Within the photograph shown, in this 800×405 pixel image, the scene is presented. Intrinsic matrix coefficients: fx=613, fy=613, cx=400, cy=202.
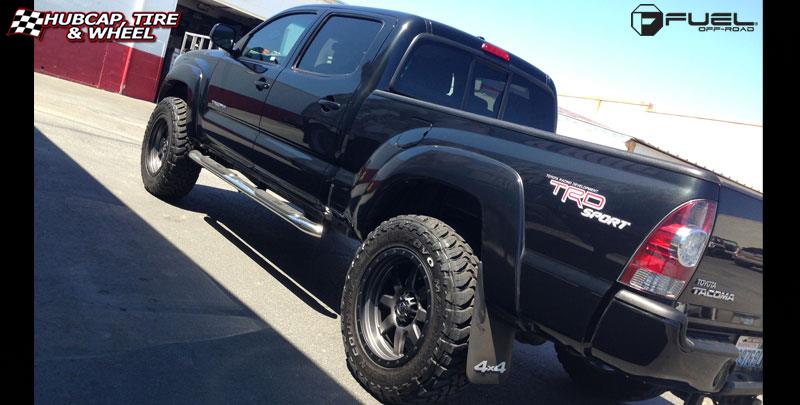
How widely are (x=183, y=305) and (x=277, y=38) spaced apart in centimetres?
246

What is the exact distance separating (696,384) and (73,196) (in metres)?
4.70

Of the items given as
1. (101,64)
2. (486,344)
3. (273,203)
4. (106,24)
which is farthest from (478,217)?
(106,24)

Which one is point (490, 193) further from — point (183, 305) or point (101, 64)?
point (101, 64)

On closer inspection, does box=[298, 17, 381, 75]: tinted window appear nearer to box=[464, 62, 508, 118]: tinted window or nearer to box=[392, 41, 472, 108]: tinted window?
box=[392, 41, 472, 108]: tinted window

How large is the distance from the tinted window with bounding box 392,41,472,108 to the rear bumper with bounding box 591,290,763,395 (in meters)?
2.04

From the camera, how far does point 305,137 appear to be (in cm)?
403

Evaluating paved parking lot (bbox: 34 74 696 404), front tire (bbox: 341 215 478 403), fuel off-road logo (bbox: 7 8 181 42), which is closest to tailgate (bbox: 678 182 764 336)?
front tire (bbox: 341 215 478 403)

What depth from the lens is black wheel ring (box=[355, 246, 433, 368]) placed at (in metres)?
2.98

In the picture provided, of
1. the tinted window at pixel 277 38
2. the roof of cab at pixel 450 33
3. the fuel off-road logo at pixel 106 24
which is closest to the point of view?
the roof of cab at pixel 450 33

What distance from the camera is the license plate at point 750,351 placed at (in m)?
2.57

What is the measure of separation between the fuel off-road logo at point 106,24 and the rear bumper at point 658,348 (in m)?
15.1

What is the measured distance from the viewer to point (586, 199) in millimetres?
2459

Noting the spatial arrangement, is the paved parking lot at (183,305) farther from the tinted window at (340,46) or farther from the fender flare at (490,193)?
the tinted window at (340,46)

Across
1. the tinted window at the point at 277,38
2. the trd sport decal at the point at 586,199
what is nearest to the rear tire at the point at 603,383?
the trd sport decal at the point at 586,199
